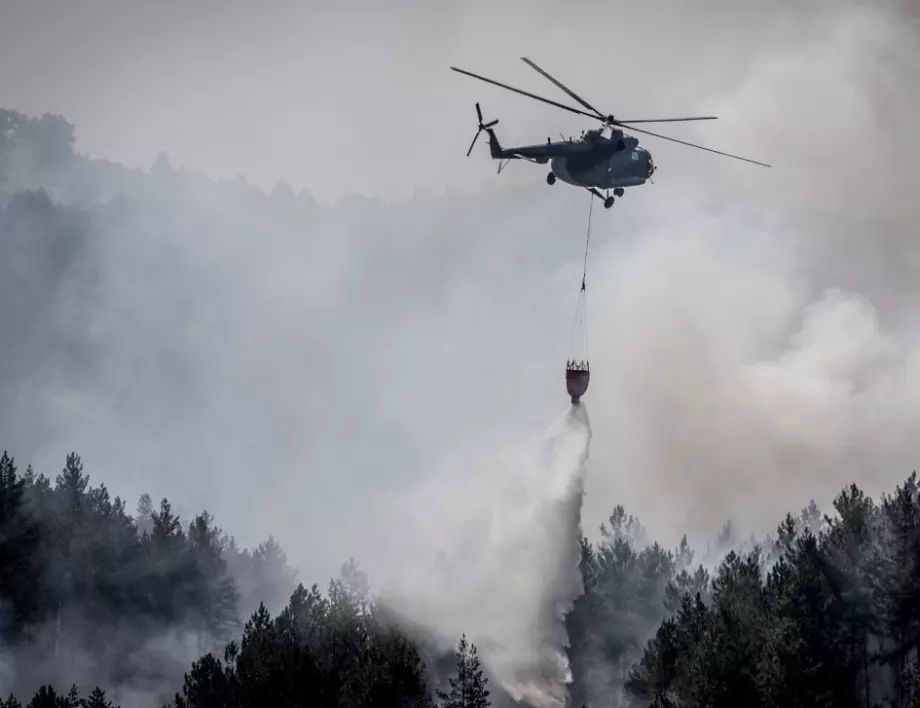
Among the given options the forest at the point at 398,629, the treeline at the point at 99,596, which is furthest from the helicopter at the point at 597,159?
the treeline at the point at 99,596

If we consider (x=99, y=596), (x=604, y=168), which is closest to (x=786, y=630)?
(x=604, y=168)

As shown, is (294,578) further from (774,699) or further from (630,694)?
(774,699)

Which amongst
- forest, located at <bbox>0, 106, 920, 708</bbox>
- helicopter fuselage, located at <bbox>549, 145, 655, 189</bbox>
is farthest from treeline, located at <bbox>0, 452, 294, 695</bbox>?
helicopter fuselage, located at <bbox>549, 145, 655, 189</bbox>

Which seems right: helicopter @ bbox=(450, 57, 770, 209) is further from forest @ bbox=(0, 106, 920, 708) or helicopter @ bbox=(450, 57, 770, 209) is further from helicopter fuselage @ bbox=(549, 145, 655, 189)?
forest @ bbox=(0, 106, 920, 708)

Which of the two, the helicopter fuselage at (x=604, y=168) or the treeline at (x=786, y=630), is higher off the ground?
the helicopter fuselage at (x=604, y=168)

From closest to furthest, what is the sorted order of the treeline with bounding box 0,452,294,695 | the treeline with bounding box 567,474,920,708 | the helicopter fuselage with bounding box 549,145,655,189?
1. the treeline with bounding box 567,474,920,708
2. the helicopter fuselage with bounding box 549,145,655,189
3. the treeline with bounding box 0,452,294,695

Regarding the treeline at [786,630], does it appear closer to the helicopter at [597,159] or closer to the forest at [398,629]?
the forest at [398,629]

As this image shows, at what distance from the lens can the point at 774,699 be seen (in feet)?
217

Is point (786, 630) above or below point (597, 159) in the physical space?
below

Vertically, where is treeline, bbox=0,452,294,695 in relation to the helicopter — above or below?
below

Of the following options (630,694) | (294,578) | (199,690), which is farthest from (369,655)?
(294,578)

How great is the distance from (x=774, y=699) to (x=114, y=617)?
2836 inches

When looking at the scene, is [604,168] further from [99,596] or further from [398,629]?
[99,596]

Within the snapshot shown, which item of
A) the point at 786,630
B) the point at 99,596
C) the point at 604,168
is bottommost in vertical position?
the point at 786,630
